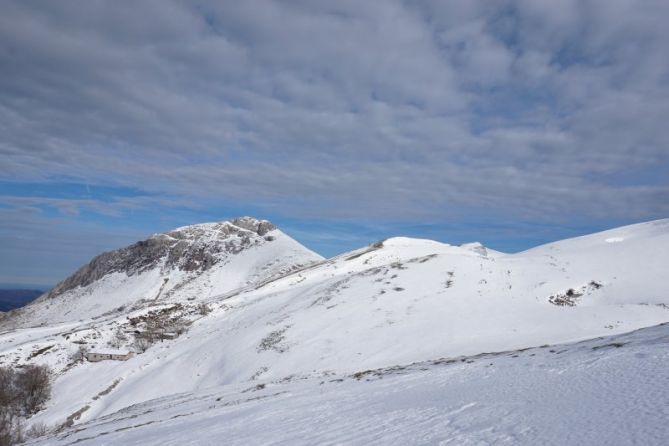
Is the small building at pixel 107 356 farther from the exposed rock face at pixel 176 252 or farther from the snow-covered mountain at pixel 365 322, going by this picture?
the exposed rock face at pixel 176 252

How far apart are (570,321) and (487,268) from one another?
1312 cm

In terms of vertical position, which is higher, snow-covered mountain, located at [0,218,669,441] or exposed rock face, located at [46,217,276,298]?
exposed rock face, located at [46,217,276,298]

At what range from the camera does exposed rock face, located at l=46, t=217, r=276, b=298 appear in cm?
11162

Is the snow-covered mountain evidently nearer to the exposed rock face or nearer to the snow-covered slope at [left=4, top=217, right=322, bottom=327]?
the snow-covered slope at [left=4, top=217, right=322, bottom=327]

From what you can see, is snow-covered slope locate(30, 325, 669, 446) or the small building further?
the small building

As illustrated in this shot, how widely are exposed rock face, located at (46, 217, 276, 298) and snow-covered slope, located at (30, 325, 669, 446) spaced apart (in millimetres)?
97768

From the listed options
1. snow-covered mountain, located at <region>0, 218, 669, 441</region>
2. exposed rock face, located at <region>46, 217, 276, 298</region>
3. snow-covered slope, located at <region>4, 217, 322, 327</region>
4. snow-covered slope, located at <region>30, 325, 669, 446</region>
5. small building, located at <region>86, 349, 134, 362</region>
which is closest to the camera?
snow-covered slope, located at <region>30, 325, 669, 446</region>

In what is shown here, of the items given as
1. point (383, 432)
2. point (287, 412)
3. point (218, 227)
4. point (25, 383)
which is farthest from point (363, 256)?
point (218, 227)

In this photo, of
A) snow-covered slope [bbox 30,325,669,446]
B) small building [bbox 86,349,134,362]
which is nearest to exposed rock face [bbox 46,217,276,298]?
small building [bbox 86,349,134,362]

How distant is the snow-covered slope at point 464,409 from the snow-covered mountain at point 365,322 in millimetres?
4964

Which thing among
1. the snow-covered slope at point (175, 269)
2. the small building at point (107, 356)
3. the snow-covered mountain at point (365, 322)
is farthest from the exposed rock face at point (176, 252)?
the small building at point (107, 356)

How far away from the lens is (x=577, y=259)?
3694 cm

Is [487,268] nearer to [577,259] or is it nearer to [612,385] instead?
[577,259]

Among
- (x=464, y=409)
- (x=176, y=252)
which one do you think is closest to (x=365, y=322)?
(x=464, y=409)
